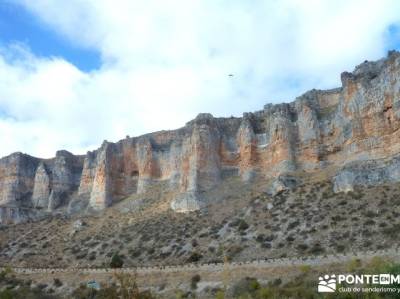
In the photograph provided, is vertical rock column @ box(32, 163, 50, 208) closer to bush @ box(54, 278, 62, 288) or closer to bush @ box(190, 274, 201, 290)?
bush @ box(54, 278, 62, 288)

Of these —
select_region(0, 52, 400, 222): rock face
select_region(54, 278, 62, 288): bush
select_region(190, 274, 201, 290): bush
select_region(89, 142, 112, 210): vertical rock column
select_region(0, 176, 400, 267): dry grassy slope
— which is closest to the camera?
select_region(190, 274, 201, 290): bush

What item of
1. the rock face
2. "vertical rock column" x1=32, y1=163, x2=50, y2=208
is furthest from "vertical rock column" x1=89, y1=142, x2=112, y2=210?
"vertical rock column" x1=32, y1=163, x2=50, y2=208

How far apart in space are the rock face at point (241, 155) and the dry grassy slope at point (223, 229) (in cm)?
214

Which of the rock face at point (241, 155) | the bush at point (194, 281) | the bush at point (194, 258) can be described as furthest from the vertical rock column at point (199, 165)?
the bush at point (194, 281)

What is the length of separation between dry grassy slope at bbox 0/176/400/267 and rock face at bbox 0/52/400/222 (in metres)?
2.14

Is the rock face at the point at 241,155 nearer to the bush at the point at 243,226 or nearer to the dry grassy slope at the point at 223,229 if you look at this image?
the dry grassy slope at the point at 223,229

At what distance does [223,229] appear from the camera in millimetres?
42719

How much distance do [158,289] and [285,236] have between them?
1081 cm

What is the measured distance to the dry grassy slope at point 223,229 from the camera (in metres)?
34.0

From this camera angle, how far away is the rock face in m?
43.5

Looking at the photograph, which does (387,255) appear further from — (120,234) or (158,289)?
(120,234)

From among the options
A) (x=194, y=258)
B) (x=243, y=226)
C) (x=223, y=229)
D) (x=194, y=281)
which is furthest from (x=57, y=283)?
(x=243, y=226)

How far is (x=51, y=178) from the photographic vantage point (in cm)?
7212

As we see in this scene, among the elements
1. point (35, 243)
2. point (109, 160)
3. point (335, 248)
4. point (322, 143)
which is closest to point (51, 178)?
point (109, 160)
